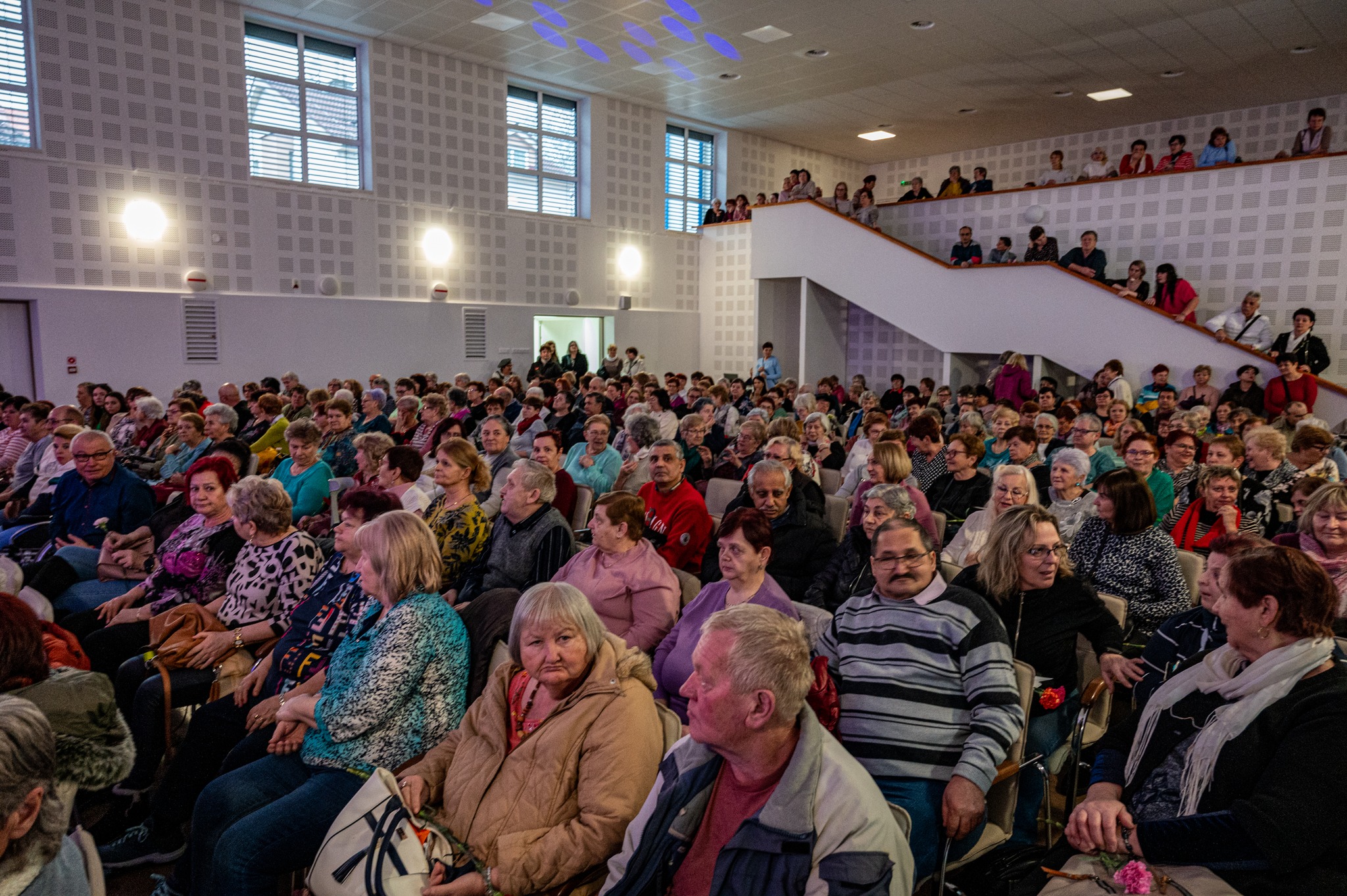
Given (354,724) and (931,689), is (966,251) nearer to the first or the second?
(931,689)

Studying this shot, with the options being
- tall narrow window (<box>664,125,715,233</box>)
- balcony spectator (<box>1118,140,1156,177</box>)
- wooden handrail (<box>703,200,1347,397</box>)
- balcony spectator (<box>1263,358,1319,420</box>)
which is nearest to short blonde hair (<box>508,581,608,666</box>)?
balcony spectator (<box>1263,358,1319,420</box>)

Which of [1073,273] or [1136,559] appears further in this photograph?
[1073,273]

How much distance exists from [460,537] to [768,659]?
2507mm

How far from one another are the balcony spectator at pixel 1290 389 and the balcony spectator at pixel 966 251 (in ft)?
13.4

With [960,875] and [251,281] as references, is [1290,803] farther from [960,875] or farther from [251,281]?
[251,281]

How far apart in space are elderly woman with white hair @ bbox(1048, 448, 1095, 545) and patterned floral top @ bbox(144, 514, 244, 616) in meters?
4.03

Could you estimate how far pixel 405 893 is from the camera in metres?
2.04

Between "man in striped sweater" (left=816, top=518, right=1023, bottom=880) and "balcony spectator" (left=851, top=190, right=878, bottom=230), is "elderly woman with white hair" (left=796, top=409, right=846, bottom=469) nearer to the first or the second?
"man in striped sweater" (left=816, top=518, right=1023, bottom=880)

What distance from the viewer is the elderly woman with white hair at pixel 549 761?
1.99 m

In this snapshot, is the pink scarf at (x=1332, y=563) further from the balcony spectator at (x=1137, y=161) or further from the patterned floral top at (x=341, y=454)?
the balcony spectator at (x=1137, y=161)

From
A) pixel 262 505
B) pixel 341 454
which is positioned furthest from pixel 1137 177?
pixel 262 505

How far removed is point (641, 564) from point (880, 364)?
13136 mm

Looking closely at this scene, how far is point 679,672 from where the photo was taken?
282 centimetres

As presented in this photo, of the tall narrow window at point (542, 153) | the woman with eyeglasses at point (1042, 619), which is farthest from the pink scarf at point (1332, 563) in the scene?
the tall narrow window at point (542, 153)
